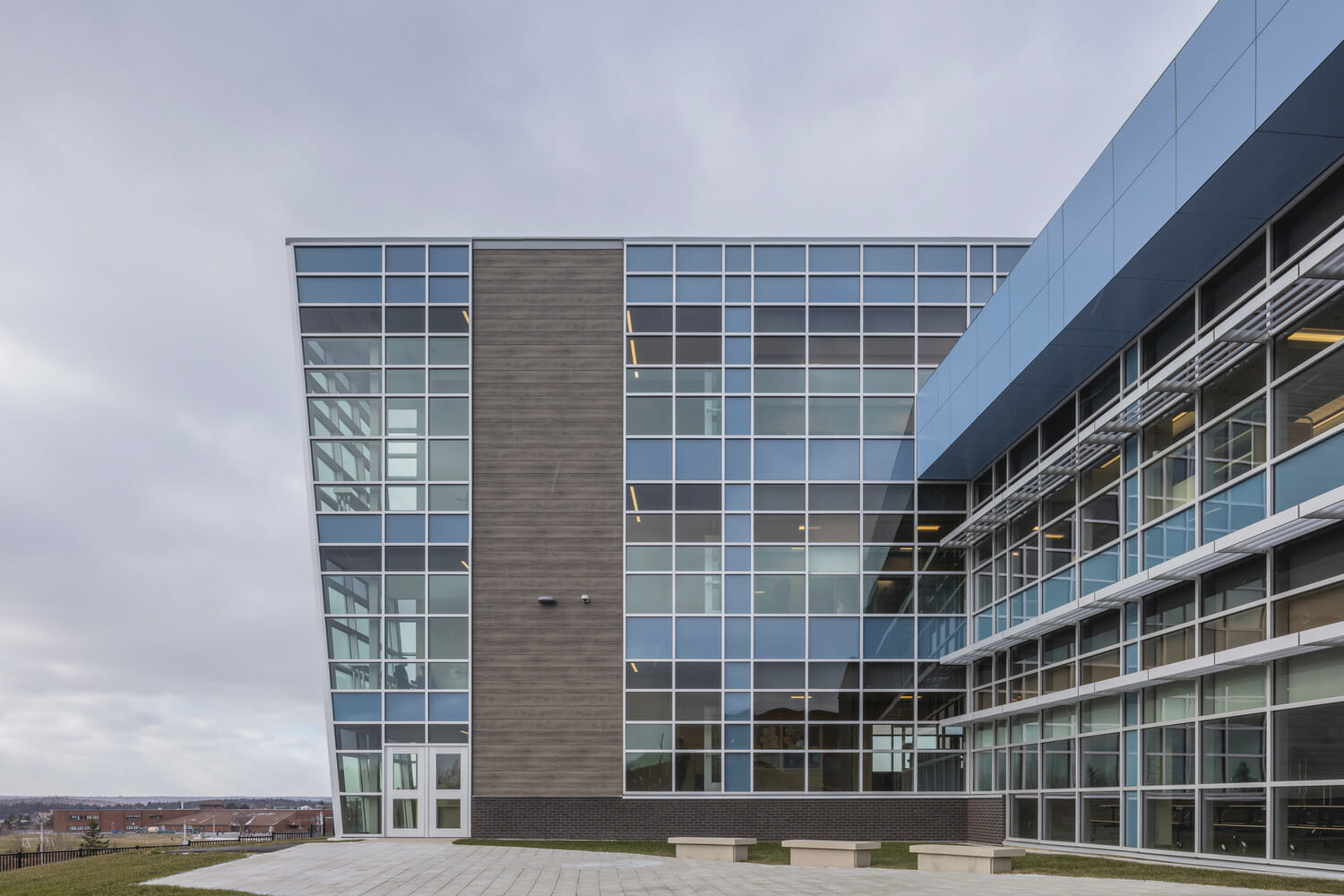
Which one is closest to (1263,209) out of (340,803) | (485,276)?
(485,276)

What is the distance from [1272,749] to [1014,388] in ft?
29.1

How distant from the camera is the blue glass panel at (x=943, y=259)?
2975cm

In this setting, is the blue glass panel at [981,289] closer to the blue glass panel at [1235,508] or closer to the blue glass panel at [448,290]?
the blue glass panel at [448,290]

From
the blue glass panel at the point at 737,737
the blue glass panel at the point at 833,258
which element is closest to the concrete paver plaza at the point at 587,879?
the blue glass panel at the point at 737,737

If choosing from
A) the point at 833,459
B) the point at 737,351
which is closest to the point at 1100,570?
the point at 833,459

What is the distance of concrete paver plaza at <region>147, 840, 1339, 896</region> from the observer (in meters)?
14.2

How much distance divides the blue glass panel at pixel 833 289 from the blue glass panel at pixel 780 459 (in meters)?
3.96

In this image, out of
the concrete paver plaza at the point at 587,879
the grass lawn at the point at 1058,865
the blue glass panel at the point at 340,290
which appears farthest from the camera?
the blue glass panel at the point at 340,290

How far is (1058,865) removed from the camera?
17578 millimetres

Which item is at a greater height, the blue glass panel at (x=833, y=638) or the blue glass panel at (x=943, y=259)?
the blue glass panel at (x=943, y=259)

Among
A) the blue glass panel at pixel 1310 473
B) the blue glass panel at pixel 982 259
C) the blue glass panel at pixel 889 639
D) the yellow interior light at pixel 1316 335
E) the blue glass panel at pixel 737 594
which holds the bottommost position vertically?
the blue glass panel at pixel 889 639

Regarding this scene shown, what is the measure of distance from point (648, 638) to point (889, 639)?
6.14 m

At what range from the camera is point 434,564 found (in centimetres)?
2883

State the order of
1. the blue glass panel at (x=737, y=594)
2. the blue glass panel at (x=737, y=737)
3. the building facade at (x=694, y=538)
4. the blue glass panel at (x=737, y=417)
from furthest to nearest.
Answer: the blue glass panel at (x=737, y=417) < the blue glass panel at (x=737, y=594) < the blue glass panel at (x=737, y=737) < the building facade at (x=694, y=538)
